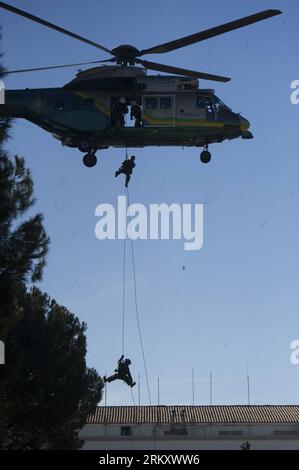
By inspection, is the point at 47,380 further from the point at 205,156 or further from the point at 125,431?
the point at 125,431

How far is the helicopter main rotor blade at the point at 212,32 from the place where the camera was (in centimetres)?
2514

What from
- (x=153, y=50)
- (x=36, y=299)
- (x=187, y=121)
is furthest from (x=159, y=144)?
(x=36, y=299)

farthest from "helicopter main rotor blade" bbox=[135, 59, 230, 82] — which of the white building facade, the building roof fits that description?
the building roof

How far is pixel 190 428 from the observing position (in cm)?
6856

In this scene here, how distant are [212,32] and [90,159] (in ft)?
19.3

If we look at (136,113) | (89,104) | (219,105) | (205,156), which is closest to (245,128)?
(219,105)

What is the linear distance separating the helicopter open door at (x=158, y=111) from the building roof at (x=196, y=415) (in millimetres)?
41430

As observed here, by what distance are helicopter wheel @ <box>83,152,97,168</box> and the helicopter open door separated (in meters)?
1.84

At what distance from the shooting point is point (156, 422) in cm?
6912

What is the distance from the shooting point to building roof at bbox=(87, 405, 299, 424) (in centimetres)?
6950

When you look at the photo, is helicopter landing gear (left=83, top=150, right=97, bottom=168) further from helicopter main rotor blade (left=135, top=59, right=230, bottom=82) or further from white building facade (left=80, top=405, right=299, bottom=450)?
white building facade (left=80, top=405, right=299, bottom=450)
